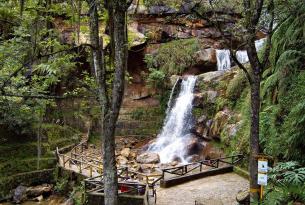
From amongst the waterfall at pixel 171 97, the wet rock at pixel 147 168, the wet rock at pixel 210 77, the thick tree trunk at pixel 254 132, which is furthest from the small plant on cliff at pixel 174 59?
the thick tree trunk at pixel 254 132

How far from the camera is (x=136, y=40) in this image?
22469 millimetres

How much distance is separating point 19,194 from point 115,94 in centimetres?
1075

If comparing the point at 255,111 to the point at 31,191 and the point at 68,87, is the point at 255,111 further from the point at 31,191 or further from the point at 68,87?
the point at 68,87

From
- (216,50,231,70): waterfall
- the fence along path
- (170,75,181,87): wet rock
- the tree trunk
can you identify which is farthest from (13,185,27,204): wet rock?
(216,50,231,70): waterfall

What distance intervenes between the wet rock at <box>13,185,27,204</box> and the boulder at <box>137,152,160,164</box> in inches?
234

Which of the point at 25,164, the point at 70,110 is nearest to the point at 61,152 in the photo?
the point at 25,164

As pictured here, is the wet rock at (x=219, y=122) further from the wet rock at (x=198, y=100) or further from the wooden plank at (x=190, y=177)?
the wooden plank at (x=190, y=177)

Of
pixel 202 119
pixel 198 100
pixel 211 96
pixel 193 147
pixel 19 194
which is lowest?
pixel 19 194

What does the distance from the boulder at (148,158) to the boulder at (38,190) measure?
191 inches

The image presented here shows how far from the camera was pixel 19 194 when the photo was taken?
14.9 meters

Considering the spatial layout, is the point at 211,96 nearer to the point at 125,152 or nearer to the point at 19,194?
the point at 125,152

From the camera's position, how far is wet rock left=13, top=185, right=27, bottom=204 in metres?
14.7

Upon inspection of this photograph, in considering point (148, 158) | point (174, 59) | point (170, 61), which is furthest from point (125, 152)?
point (174, 59)

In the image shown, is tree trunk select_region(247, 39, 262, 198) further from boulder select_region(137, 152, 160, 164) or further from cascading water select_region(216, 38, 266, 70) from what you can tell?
cascading water select_region(216, 38, 266, 70)
